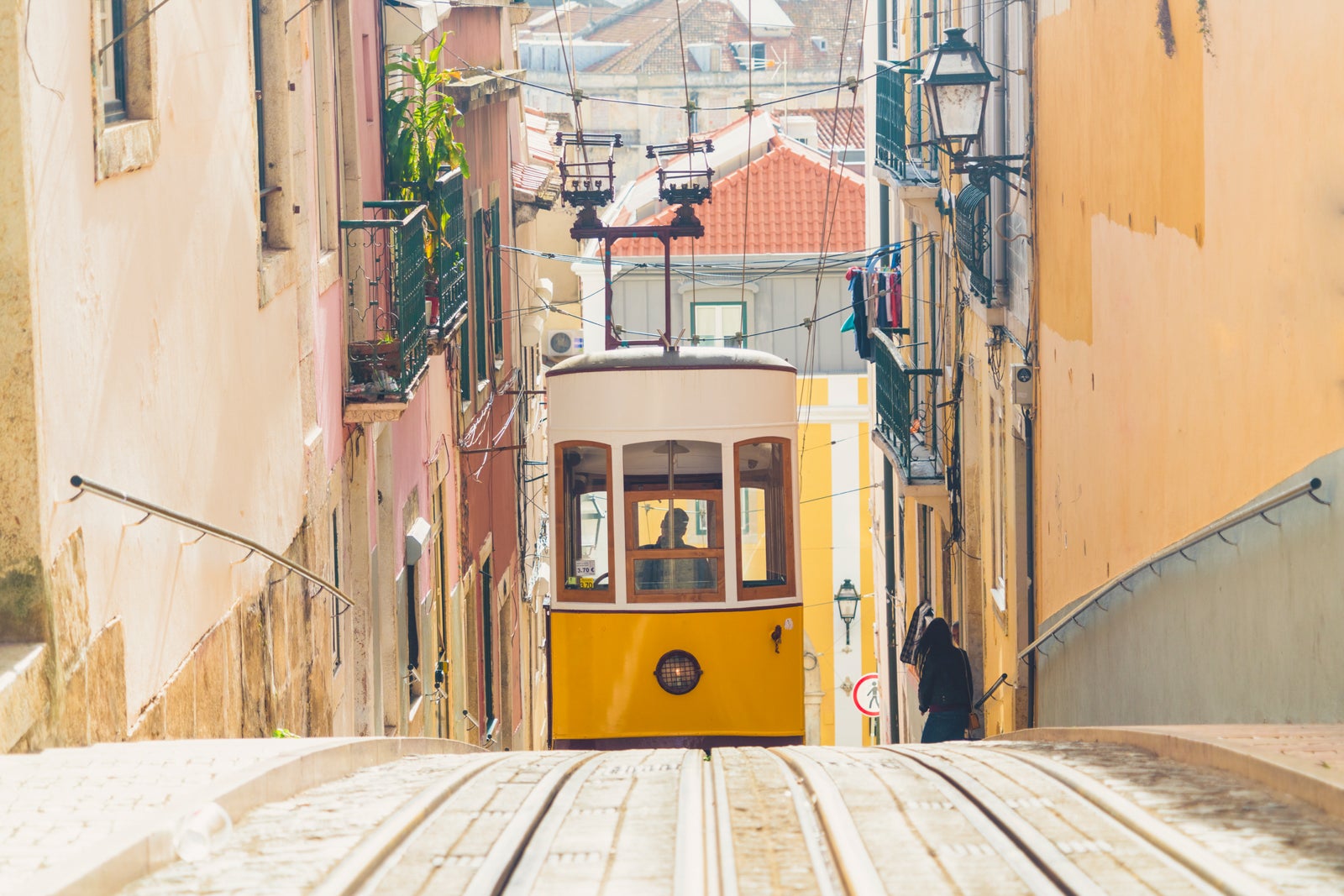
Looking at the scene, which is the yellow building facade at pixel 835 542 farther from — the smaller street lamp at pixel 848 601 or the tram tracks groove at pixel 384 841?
the tram tracks groove at pixel 384 841

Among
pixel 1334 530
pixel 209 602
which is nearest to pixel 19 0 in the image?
pixel 209 602

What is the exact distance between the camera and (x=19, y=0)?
4695 millimetres

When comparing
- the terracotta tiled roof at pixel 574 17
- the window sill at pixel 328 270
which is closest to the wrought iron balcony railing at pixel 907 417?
the window sill at pixel 328 270

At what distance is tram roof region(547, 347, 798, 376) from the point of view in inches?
467

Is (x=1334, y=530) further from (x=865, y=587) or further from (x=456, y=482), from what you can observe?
(x=865, y=587)

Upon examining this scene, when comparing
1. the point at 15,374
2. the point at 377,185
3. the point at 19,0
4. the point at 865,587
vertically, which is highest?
the point at 377,185

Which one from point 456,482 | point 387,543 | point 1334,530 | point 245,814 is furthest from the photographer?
point 456,482

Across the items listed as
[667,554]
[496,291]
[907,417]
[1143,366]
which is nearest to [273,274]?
[667,554]

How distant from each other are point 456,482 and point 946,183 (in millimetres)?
4841

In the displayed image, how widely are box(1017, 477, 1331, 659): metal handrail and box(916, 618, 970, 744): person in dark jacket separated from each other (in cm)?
301

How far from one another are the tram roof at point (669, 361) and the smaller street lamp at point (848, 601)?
13259 mm

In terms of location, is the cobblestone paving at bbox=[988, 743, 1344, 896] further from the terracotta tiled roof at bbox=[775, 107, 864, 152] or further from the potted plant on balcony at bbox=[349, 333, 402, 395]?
the terracotta tiled roof at bbox=[775, 107, 864, 152]

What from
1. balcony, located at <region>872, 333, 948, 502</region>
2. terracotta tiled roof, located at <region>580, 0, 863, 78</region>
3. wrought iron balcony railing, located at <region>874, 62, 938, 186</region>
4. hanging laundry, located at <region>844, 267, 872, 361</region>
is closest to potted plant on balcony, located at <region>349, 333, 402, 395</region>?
wrought iron balcony railing, located at <region>874, 62, 938, 186</region>

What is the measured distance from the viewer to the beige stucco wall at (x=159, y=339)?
16.3 ft
